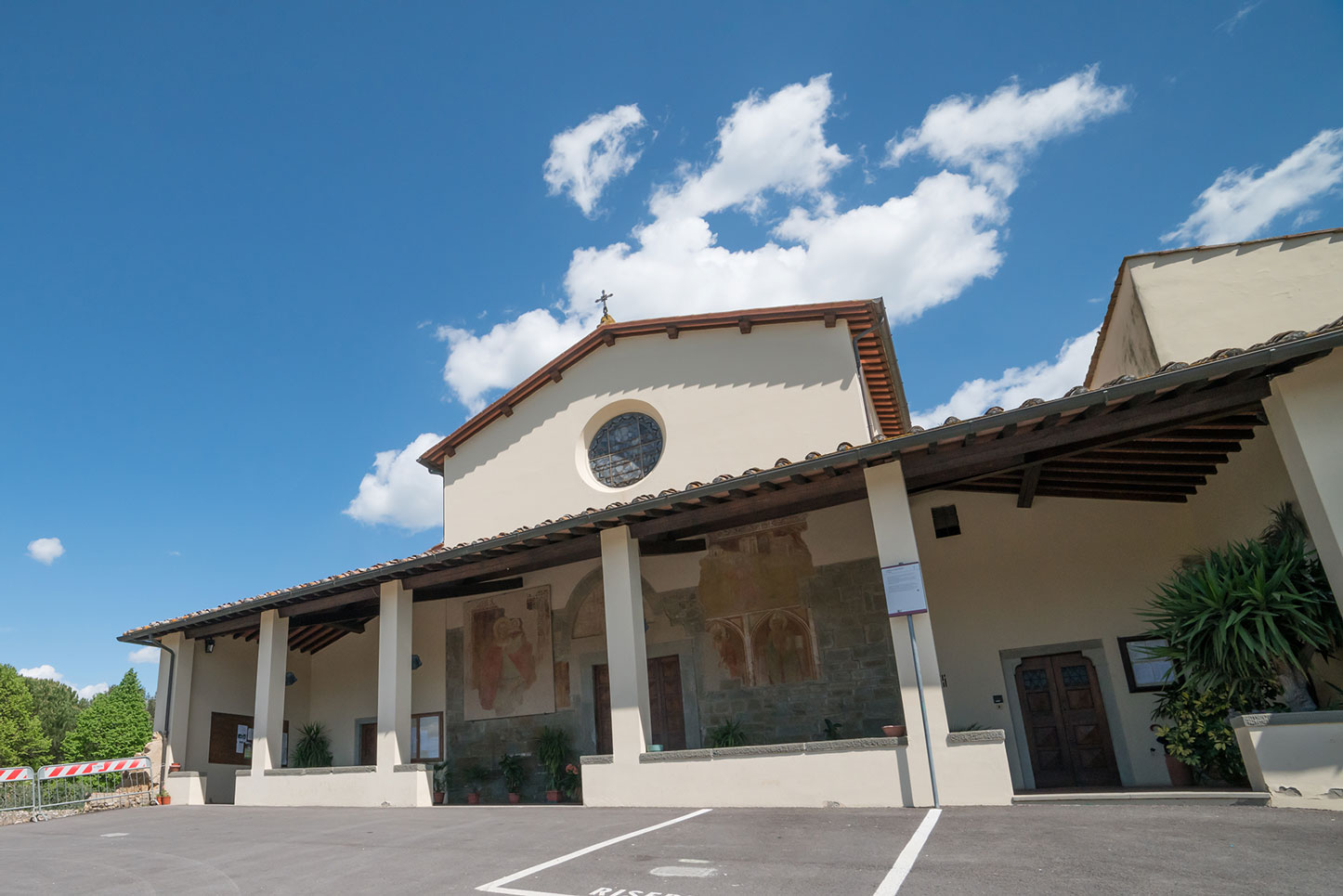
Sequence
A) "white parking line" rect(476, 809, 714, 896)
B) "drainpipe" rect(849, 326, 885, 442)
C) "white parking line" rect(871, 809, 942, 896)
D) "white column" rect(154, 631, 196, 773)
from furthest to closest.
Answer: "white column" rect(154, 631, 196, 773) < "drainpipe" rect(849, 326, 885, 442) < "white parking line" rect(476, 809, 714, 896) < "white parking line" rect(871, 809, 942, 896)

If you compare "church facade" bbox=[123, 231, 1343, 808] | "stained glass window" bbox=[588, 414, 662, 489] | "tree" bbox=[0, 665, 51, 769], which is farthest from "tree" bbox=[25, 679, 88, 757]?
"stained glass window" bbox=[588, 414, 662, 489]

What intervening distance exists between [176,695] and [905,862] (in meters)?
14.4

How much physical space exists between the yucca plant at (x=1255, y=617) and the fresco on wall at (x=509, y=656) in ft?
31.1

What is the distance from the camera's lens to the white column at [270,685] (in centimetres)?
1326

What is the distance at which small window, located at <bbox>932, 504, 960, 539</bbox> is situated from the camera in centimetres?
1183

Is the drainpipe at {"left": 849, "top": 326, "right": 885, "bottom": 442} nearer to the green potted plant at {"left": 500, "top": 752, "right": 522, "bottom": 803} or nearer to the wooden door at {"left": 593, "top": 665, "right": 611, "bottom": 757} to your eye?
the wooden door at {"left": 593, "top": 665, "right": 611, "bottom": 757}

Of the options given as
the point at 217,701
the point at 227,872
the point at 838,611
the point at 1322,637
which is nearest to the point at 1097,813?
the point at 1322,637

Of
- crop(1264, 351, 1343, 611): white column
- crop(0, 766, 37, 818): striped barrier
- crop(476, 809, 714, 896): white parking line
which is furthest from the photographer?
crop(0, 766, 37, 818): striped barrier

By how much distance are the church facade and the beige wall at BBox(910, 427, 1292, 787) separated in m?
0.04

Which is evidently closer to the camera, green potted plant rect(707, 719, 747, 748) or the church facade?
the church facade

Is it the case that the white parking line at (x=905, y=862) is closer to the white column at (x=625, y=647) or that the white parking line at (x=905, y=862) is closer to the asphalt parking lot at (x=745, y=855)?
the asphalt parking lot at (x=745, y=855)

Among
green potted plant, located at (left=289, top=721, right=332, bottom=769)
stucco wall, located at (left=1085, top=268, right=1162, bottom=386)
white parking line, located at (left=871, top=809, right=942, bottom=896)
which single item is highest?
stucco wall, located at (left=1085, top=268, right=1162, bottom=386)

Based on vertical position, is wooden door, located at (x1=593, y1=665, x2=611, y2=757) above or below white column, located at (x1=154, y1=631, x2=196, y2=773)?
below

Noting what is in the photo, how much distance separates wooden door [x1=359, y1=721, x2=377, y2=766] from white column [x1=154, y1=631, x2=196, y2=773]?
3015 millimetres
